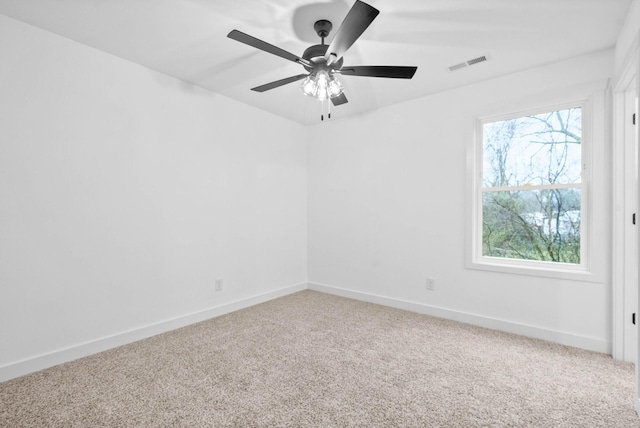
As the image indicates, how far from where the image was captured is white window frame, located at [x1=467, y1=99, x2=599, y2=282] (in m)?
2.56

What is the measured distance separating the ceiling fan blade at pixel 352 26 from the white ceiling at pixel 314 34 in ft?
1.05

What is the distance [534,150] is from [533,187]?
36cm

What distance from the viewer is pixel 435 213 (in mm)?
3346

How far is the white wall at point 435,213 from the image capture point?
2.52 m

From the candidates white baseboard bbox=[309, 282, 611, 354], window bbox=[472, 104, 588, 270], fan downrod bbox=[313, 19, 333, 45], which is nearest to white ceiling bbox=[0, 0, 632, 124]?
fan downrod bbox=[313, 19, 333, 45]

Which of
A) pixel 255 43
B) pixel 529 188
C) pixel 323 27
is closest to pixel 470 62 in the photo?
pixel 529 188

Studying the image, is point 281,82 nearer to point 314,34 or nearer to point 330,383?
point 314,34

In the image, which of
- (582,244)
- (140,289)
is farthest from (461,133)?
(140,289)

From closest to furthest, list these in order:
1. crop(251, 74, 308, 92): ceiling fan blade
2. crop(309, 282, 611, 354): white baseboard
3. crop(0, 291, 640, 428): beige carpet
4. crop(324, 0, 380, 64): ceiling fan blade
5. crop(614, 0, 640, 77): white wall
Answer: crop(324, 0, 380, 64): ceiling fan blade → crop(0, 291, 640, 428): beige carpet → crop(614, 0, 640, 77): white wall → crop(251, 74, 308, 92): ceiling fan blade → crop(309, 282, 611, 354): white baseboard

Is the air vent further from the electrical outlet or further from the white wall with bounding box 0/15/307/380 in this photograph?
the white wall with bounding box 0/15/307/380

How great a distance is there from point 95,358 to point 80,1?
245cm

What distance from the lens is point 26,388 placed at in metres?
1.96

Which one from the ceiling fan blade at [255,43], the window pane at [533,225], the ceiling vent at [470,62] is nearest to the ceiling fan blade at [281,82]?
the ceiling fan blade at [255,43]

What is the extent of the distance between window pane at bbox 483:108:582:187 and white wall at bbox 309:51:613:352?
0.18m
